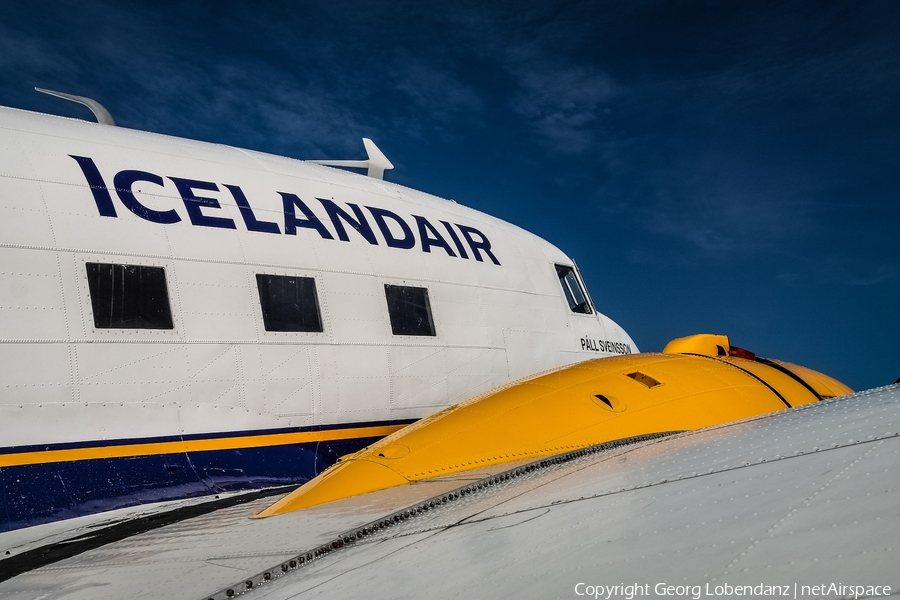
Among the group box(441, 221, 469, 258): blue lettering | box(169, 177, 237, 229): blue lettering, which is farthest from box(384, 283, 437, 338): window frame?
box(169, 177, 237, 229): blue lettering

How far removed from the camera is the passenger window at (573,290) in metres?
12.7

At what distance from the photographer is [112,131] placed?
8.00m

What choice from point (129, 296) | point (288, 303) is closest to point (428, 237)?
point (288, 303)

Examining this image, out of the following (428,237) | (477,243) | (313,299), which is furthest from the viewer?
(477,243)

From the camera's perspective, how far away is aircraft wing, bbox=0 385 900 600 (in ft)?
7.04

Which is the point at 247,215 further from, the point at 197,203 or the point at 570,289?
the point at 570,289

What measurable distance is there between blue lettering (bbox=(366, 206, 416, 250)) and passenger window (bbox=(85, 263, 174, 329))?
3.18 m

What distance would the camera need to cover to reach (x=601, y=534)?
287cm

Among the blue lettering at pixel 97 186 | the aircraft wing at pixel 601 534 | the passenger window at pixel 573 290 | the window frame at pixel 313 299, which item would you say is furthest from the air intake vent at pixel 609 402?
the passenger window at pixel 573 290

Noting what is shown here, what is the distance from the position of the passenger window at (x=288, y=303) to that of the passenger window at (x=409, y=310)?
1.15 m

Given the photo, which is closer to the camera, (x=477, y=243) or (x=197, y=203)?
(x=197, y=203)

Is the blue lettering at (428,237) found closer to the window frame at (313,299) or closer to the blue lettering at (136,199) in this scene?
the window frame at (313,299)

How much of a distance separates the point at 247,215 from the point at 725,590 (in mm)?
7155

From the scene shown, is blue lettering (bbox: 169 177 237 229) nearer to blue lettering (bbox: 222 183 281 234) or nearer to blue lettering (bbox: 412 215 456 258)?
blue lettering (bbox: 222 183 281 234)
